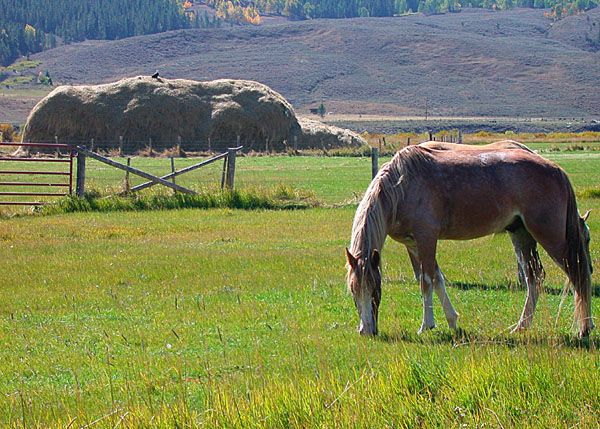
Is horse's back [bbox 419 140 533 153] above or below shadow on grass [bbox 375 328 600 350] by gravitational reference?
above

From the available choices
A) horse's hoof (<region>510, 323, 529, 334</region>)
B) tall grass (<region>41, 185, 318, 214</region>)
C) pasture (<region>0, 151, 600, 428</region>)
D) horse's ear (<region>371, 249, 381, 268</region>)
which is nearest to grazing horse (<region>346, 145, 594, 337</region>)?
horse's ear (<region>371, 249, 381, 268</region>)

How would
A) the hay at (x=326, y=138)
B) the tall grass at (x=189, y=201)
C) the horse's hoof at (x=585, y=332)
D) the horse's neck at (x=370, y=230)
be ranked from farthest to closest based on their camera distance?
the hay at (x=326, y=138) < the tall grass at (x=189, y=201) < the horse's neck at (x=370, y=230) < the horse's hoof at (x=585, y=332)

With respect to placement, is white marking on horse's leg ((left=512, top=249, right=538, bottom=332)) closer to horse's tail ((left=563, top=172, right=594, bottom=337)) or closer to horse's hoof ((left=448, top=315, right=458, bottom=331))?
horse's tail ((left=563, top=172, right=594, bottom=337))

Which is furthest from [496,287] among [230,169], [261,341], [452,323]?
[230,169]

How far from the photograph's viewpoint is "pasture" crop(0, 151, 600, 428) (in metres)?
7.17

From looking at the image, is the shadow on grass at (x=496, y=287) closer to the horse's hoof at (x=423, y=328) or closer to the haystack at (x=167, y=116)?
the horse's hoof at (x=423, y=328)

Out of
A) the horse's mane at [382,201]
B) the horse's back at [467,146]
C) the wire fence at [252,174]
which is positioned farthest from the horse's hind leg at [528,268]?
the wire fence at [252,174]

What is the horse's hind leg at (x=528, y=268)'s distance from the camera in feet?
34.8

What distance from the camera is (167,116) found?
57719mm

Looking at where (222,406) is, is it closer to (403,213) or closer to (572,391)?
(572,391)

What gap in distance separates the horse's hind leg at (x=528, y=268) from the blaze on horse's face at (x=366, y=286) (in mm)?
1463

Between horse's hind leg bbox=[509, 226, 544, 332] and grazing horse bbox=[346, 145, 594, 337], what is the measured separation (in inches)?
0.4

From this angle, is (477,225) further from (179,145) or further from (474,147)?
(179,145)

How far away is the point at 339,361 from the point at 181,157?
4478 cm
